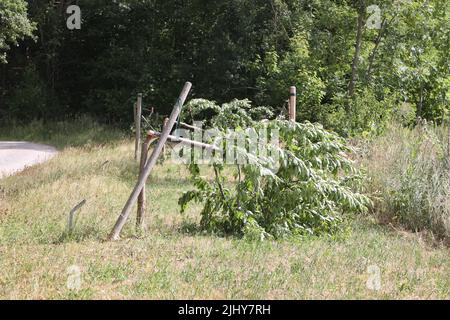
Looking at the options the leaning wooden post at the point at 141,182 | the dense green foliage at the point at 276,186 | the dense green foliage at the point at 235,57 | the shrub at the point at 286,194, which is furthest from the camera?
the dense green foliage at the point at 235,57

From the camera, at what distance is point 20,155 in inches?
688

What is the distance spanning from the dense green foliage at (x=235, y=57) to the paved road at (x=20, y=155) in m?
3.92

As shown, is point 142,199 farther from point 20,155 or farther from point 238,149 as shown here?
point 20,155

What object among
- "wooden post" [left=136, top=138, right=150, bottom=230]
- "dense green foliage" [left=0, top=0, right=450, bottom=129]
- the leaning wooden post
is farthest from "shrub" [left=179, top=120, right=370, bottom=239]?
"dense green foliage" [left=0, top=0, right=450, bottom=129]

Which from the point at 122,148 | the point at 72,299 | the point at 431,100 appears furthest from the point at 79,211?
the point at 431,100

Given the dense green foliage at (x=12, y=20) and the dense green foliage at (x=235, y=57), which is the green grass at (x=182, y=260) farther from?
the dense green foliage at (x=12, y=20)

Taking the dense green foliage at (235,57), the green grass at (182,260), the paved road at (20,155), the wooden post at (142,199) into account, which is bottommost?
the paved road at (20,155)

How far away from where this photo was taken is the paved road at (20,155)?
15084 mm

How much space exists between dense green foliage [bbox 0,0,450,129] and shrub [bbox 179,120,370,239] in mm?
7224

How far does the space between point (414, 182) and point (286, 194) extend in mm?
2717

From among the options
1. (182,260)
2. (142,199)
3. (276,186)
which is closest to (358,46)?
(276,186)

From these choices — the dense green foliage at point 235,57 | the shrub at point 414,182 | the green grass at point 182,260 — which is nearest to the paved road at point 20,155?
the dense green foliage at point 235,57

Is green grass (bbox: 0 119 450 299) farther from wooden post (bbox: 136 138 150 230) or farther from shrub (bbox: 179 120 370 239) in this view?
shrub (bbox: 179 120 370 239)

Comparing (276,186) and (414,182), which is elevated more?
(276,186)
